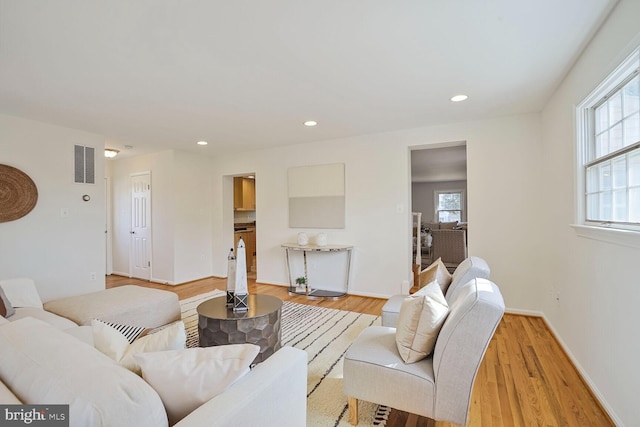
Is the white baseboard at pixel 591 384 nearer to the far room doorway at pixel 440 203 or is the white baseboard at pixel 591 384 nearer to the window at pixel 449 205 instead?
the far room doorway at pixel 440 203

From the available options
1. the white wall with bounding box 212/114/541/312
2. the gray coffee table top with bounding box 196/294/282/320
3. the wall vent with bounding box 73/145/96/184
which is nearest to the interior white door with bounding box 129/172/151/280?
the white wall with bounding box 212/114/541/312

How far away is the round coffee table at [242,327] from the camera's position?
7.24 feet

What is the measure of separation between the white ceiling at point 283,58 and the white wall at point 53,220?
32 cm

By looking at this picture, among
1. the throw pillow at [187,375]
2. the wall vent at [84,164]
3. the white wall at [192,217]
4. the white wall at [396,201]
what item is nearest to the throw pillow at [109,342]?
the throw pillow at [187,375]

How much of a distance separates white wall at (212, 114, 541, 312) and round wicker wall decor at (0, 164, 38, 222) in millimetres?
2677

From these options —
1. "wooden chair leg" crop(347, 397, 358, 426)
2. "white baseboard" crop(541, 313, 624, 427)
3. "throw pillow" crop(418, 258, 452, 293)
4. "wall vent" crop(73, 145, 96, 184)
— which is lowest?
"white baseboard" crop(541, 313, 624, 427)

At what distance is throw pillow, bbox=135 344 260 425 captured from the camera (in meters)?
0.93

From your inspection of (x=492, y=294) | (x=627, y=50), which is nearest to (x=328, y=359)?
(x=492, y=294)

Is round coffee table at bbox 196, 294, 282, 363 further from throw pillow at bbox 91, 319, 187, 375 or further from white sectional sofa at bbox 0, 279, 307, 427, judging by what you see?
white sectional sofa at bbox 0, 279, 307, 427

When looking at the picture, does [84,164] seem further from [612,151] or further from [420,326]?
[612,151]

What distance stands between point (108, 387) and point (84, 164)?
4.47 metres

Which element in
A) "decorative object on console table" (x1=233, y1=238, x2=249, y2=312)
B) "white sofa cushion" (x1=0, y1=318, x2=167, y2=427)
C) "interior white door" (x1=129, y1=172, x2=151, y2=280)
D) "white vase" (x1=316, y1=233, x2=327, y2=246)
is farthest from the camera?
"interior white door" (x1=129, y1=172, x2=151, y2=280)

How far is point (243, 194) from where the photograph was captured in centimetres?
689

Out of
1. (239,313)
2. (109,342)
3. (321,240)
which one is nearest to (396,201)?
(321,240)
